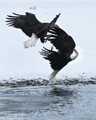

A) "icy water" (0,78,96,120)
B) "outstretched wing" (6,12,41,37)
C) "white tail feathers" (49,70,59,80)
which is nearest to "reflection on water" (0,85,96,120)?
"icy water" (0,78,96,120)

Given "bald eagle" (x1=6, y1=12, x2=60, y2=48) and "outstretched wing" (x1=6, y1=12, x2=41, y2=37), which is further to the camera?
"outstretched wing" (x1=6, y1=12, x2=41, y2=37)

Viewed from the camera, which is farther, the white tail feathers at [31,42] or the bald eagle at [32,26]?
the bald eagle at [32,26]

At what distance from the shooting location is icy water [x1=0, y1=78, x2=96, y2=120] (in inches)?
292

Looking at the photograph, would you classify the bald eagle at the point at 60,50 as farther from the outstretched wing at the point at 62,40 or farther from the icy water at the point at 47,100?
the icy water at the point at 47,100

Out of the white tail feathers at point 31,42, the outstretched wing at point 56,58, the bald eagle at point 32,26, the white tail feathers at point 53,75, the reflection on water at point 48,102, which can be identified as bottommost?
the reflection on water at point 48,102

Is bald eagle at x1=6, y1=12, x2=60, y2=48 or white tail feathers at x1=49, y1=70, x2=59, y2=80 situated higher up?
bald eagle at x1=6, y1=12, x2=60, y2=48

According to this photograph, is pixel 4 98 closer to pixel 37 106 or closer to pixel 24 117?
pixel 37 106

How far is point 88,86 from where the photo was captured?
9.90 metres

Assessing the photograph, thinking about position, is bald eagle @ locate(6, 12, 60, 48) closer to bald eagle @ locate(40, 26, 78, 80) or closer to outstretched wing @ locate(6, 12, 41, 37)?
outstretched wing @ locate(6, 12, 41, 37)

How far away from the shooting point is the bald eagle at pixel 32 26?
398 inches

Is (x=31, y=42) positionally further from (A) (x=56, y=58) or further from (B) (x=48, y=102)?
(B) (x=48, y=102)

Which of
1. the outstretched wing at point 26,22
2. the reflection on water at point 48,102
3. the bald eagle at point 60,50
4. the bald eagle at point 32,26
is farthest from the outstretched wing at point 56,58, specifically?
the outstretched wing at point 26,22

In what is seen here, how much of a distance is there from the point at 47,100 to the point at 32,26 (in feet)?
8.47

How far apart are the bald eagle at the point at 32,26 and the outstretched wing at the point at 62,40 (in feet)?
0.47
